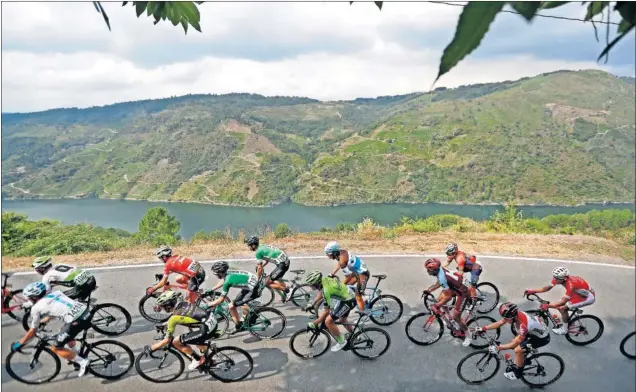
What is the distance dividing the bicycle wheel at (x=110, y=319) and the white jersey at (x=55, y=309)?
1.26m

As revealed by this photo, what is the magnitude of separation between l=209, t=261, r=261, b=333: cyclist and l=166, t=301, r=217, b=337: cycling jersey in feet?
2.15

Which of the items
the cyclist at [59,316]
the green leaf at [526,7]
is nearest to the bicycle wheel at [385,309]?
the cyclist at [59,316]

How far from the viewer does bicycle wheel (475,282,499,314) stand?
23.4 ft

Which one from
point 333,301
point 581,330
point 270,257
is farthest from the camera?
point 270,257

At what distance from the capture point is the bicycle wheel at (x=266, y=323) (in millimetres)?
6109

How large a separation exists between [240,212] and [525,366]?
226 feet

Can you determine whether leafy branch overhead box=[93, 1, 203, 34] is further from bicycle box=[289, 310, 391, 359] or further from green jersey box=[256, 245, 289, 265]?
green jersey box=[256, 245, 289, 265]

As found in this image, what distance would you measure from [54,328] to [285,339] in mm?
3705

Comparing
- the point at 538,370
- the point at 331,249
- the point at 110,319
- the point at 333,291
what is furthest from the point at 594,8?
the point at 110,319

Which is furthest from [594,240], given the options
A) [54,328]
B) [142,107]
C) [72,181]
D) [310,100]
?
[142,107]

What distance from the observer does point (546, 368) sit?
16.9ft

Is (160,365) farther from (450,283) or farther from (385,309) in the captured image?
(450,283)

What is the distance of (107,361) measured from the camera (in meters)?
5.26

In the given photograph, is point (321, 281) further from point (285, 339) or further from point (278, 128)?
point (278, 128)
